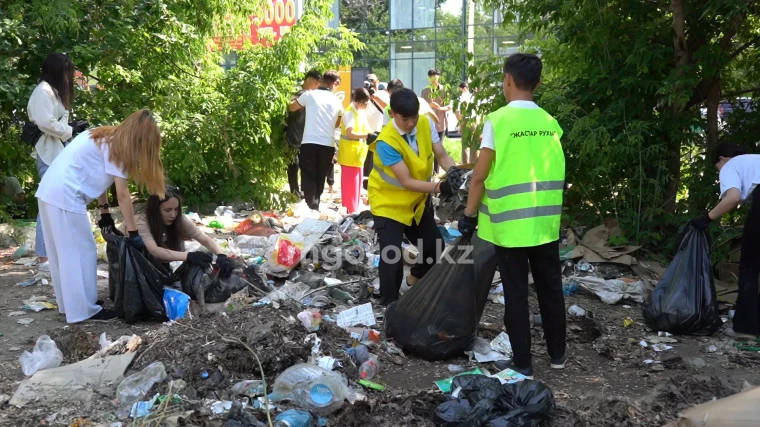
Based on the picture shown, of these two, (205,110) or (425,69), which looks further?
(425,69)

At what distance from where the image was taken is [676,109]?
6.66 m

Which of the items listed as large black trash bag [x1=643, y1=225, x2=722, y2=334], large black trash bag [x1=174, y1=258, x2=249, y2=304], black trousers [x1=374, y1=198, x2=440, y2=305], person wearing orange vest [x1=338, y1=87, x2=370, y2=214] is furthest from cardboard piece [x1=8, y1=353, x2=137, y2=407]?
person wearing orange vest [x1=338, y1=87, x2=370, y2=214]

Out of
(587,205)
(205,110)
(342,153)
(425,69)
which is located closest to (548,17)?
(587,205)

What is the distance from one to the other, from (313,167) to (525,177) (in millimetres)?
5487

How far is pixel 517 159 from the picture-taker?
388cm

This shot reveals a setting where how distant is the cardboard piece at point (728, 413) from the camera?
2.90 m

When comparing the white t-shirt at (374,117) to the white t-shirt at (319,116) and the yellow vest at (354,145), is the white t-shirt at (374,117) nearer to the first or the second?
the yellow vest at (354,145)

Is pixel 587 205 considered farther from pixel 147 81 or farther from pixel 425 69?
pixel 425 69

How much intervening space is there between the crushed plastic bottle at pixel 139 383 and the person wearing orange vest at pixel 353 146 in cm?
537

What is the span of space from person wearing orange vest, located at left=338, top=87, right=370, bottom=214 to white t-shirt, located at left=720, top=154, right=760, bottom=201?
190 inches

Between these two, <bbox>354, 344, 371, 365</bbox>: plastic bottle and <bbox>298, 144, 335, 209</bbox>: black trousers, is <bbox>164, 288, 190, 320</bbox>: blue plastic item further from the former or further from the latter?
<bbox>298, 144, 335, 209</bbox>: black trousers

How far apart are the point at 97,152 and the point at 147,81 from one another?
3.68m

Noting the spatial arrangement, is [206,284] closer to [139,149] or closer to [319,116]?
[139,149]

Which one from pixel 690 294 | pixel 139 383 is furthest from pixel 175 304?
pixel 690 294
